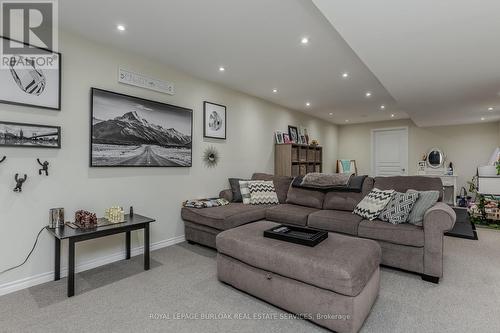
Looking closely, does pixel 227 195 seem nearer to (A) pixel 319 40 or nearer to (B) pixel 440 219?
(A) pixel 319 40

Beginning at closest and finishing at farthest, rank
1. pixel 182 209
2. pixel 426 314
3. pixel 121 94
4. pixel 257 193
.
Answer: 1. pixel 426 314
2. pixel 121 94
3. pixel 182 209
4. pixel 257 193

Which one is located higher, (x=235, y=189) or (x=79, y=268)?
(x=235, y=189)

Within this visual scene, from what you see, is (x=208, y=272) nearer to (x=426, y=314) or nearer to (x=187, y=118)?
(x=426, y=314)

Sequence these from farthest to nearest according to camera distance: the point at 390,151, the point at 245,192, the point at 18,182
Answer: the point at 390,151 < the point at 245,192 < the point at 18,182

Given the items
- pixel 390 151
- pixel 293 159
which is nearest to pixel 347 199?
pixel 293 159

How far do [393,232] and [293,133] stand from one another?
12.2 ft

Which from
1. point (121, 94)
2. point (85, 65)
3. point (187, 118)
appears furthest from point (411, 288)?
point (85, 65)

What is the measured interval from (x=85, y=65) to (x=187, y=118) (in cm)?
135

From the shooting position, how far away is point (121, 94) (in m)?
3.00

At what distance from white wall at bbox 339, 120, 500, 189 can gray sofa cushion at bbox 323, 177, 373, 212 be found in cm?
471

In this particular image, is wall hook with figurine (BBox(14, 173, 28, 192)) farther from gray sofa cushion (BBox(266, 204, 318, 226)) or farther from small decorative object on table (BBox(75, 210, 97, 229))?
gray sofa cushion (BBox(266, 204, 318, 226))

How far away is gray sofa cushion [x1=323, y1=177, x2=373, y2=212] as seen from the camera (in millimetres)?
3387

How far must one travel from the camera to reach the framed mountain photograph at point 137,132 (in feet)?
9.29

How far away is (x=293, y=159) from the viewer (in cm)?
547
